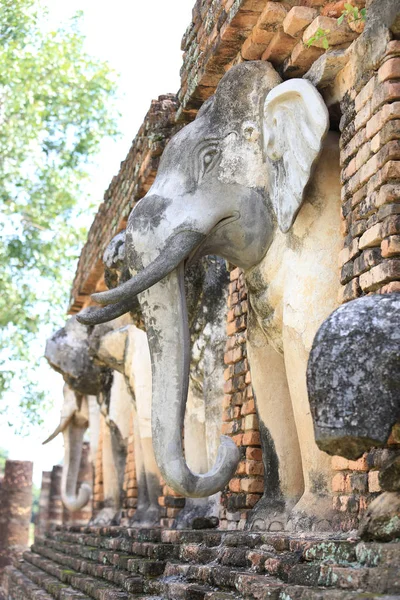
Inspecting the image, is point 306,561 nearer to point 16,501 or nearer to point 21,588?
point 21,588

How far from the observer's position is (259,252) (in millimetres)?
4566

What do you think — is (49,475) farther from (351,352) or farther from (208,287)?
(351,352)

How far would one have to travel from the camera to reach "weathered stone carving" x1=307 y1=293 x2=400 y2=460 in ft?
9.46

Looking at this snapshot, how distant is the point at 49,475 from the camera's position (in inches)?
673

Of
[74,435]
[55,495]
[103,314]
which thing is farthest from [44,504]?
[103,314]

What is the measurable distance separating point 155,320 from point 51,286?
11790 millimetres

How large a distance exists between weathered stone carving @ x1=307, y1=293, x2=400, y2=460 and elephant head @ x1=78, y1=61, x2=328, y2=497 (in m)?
1.22

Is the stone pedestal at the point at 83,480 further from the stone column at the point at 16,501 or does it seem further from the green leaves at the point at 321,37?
the green leaves at the point at 321,37

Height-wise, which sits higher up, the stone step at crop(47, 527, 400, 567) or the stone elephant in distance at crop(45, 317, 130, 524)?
the stone elephant in distance at crop(45, 317, 130, 524)

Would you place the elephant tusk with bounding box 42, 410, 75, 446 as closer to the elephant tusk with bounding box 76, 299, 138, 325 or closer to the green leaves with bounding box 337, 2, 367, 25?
the elephant tusk with bounding box 76, 299, 138, 325

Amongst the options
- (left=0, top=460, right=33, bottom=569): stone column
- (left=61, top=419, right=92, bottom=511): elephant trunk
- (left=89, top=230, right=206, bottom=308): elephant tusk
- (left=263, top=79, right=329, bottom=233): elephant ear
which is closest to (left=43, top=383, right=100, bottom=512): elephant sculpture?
(left=61, top=419, right=92, bottom=511): elephant trunk

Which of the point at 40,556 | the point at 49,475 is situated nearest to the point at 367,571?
the point at 40,556

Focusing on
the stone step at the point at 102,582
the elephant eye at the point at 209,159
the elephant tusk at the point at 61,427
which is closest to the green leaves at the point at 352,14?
the elephant eye at the point at 209,159

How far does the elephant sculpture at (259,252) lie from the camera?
4.19m
